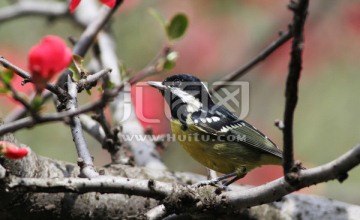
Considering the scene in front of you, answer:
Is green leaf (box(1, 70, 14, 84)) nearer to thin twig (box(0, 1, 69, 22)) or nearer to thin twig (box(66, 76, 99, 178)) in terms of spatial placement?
thin twig (box(66, 76, 99, 178))

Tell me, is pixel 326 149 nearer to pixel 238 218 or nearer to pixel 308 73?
pixel 308 73

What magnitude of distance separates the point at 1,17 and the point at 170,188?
2631 millimetres

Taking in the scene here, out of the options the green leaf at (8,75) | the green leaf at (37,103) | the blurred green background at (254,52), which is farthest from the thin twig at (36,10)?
the green leaf at (37,103)

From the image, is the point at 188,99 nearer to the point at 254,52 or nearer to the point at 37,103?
the point at 254,52

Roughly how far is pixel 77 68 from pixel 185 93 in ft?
4.51

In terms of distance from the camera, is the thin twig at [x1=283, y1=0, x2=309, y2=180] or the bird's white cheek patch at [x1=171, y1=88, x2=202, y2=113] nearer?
the thin twig at [x1=283, y1=0, x2=309, y2=180]

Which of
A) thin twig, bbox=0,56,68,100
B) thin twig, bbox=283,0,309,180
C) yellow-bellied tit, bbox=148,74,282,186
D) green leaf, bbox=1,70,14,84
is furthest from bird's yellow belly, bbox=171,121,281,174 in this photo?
green leaf, bbox=1,70,14,84

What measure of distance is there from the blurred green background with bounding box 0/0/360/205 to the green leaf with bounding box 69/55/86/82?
2986 mm

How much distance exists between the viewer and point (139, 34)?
251 inches

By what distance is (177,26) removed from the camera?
2.41 m

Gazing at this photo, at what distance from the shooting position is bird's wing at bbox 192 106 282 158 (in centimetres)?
326

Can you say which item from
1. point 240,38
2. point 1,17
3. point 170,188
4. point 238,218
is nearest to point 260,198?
point 170,188

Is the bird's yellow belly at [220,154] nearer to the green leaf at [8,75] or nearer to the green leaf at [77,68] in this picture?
the green leaf at [77,68]

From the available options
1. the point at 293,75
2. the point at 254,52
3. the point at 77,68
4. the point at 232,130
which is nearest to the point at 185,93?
the point at 232,130
